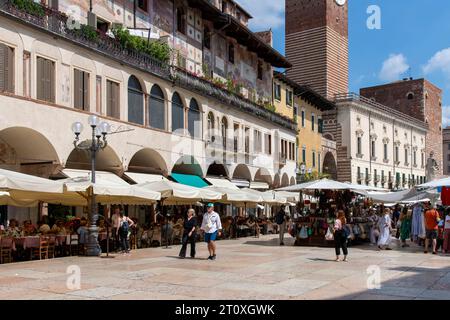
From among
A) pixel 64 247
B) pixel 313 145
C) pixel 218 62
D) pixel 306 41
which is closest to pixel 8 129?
pixel 64 247

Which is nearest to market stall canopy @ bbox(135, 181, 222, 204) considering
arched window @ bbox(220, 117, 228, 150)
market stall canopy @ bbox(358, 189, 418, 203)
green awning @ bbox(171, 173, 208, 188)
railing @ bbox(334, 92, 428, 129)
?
green awning @ bbox(171, 173, 208, 188)

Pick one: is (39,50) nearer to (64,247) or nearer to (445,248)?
(64,247)

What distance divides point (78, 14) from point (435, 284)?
16647 mm

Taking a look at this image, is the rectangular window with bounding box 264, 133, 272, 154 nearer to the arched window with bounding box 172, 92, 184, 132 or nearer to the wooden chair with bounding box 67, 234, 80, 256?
the arched window with bounding box 172, 92, 184, 132

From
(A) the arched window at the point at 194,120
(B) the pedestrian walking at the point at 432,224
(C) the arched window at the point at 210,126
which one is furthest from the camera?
(C) the arched window at the point at 210,126

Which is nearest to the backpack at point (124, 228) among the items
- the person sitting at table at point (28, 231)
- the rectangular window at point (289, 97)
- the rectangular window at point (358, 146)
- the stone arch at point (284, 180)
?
the person sitting at table at point (28, 231)

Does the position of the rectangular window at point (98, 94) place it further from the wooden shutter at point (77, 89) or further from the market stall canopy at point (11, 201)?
the market stall canopy at point (11, 201)

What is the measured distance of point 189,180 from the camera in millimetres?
28203

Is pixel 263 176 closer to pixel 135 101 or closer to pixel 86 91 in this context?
pixel 135 101

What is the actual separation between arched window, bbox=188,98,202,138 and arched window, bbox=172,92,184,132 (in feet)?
2.64

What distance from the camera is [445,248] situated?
18562 millimetres

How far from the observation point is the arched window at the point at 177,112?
90.0ft

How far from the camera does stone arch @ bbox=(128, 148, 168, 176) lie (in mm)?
26344

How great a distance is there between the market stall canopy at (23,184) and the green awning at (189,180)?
11732 mm
